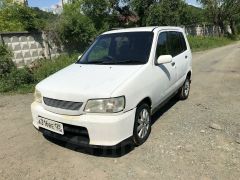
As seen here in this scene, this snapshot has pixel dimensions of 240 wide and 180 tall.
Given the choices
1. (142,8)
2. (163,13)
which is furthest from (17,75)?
(142,8)

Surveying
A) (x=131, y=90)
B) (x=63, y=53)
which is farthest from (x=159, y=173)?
(x=63, y=53)

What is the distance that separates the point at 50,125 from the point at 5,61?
6.22 m

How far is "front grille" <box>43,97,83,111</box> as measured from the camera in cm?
397

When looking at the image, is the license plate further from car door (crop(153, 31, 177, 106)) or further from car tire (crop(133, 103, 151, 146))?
car door (crop(153, 31, 177, 106))

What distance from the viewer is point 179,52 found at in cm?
646

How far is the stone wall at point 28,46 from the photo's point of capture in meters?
10.9

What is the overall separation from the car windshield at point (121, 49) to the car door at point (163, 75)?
0.25 m

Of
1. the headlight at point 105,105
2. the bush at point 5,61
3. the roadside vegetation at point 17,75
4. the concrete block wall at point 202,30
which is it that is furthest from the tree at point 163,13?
the headlight at point 105,105

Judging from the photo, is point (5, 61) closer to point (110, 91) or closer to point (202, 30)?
point (110, 91)

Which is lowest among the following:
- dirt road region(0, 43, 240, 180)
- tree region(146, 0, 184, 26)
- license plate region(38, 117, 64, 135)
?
dirt road region(0, 43, 240, 180)

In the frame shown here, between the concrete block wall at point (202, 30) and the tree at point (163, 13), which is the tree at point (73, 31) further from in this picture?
the concrete block wall at point (202, 30)

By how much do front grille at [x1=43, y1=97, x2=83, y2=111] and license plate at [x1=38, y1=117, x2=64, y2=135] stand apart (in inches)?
9.7

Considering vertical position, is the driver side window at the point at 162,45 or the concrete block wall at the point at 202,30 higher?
the driver side window at the point at 162,45

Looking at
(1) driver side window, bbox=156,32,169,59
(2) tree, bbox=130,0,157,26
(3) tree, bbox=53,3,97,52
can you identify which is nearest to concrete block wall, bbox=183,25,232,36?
(2) tree, bbox=130,0,157,26
